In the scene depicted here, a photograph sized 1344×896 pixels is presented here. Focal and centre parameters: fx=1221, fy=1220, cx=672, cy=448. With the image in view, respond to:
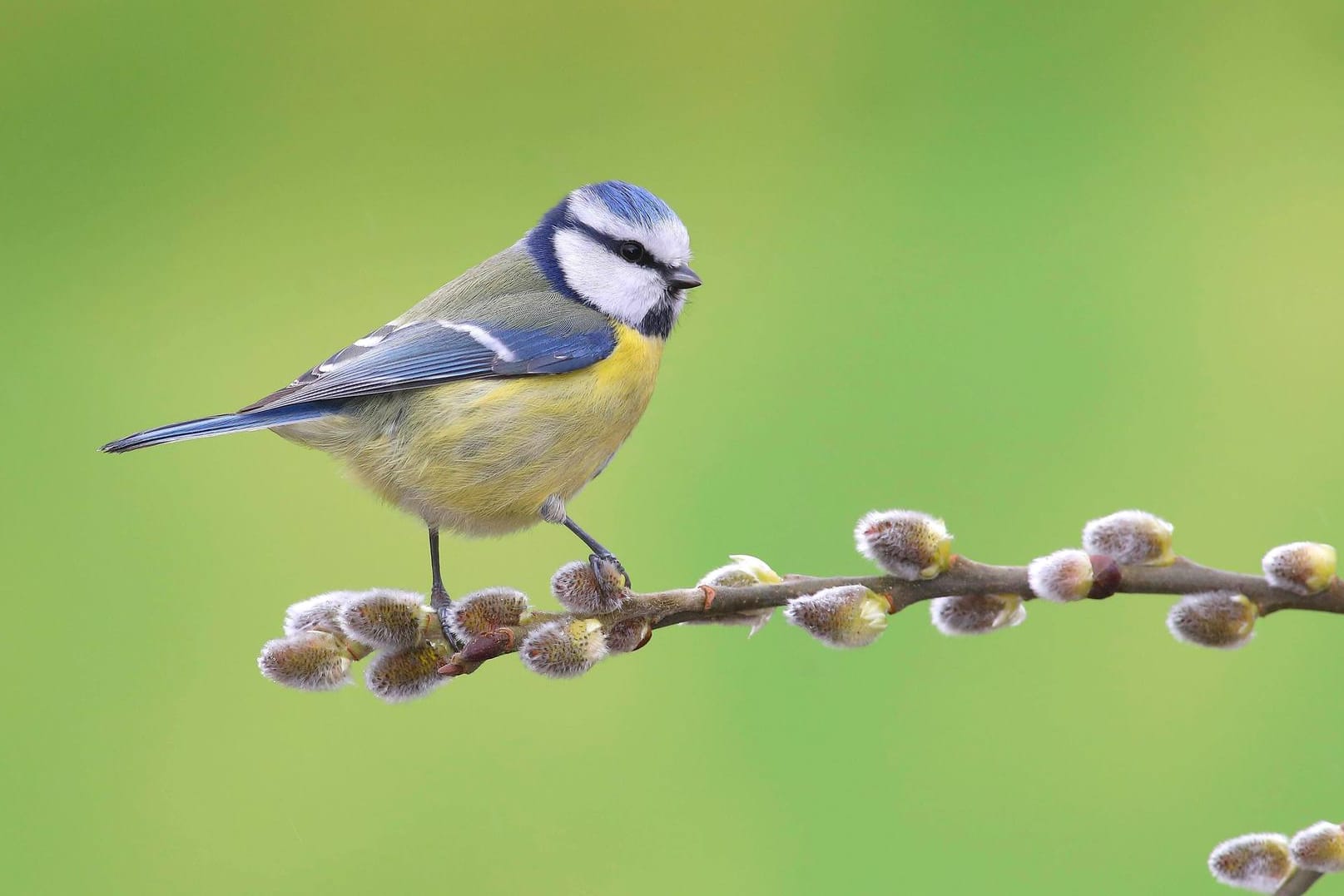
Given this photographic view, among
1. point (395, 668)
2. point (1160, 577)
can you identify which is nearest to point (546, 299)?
point (395, 668)

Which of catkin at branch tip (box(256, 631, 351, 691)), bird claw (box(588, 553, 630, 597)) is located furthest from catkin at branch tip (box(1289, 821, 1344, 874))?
catkin at branch tip (box(256, 631, 351, 691))

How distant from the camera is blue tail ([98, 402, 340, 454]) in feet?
2.54

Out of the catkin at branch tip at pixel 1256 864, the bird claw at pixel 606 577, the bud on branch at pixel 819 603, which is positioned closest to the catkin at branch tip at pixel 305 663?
the bud on branch at pixel 819 603

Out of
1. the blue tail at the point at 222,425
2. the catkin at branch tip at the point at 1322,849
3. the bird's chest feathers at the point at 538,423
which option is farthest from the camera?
the bird's chest feathers at the point at 538,423

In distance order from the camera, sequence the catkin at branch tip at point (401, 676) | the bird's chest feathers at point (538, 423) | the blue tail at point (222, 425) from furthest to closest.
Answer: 1. the bird's chest feathers at point (538, 423)
2. the blue tail at point (222, 425)
3. the catkin at branch tip at point (401, 676)

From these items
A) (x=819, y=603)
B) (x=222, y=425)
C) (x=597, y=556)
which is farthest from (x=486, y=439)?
(x=819, y=603)

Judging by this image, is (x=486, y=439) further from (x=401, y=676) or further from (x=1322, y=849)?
(x=1322, y=849)

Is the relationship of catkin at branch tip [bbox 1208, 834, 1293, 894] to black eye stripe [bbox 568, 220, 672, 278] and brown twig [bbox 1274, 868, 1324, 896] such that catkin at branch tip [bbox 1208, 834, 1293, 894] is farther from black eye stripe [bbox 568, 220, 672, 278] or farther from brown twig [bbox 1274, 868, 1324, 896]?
black eye stripe [bbox 568, 220, 672, 278]

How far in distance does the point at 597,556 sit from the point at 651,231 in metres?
0.40

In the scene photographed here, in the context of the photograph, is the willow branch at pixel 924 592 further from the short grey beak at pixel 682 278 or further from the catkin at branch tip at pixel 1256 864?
the short grey beak at pixel 682 278

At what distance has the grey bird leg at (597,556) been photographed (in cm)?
64

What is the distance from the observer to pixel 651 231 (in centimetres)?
100

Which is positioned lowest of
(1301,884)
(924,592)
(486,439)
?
(1301,884)

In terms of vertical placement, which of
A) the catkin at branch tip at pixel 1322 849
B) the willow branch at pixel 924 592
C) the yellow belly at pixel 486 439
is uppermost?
the yellow belly at pixel 486 439
